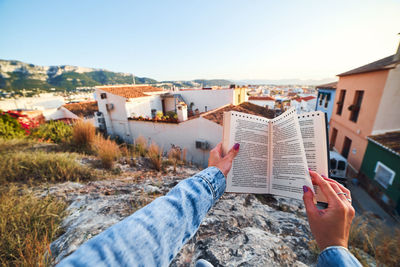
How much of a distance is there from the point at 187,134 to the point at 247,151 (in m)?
7.20

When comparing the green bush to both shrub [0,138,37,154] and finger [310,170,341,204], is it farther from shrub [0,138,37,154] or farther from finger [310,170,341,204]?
finger [310,170,341,204]

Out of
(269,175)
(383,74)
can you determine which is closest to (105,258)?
(269,175)

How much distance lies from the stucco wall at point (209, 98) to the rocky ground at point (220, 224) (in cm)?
1124

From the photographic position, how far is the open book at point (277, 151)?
1252 mm

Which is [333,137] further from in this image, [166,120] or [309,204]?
[309,204]

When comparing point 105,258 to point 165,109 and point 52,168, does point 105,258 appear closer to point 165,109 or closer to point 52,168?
point 52,168

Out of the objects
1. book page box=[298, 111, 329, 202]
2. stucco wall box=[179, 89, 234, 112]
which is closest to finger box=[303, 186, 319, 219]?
book page box=[298, 111, 329, 202]

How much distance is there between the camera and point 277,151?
4.73ft

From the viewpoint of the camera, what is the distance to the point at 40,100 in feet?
99.5

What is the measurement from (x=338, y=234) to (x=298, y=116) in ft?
2.94

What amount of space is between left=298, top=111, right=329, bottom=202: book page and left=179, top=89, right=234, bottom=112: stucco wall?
1224cm

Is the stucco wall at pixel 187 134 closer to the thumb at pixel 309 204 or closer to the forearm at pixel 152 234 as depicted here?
the thumb at pixel 309 204

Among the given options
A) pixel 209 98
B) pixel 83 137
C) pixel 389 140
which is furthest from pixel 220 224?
pixel 209 98

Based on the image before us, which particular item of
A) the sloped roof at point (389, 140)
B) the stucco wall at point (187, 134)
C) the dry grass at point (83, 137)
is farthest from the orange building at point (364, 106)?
the dry grass at point (83, 137)
